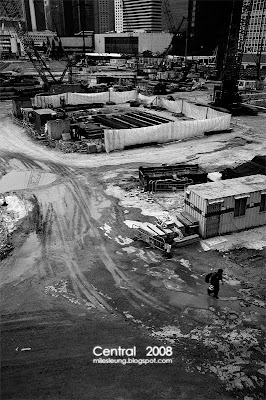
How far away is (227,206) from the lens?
14938 millimetres

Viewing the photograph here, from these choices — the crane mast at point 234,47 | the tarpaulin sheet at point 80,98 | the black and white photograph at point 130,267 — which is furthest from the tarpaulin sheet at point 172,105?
the black and white photograph at point 130,267

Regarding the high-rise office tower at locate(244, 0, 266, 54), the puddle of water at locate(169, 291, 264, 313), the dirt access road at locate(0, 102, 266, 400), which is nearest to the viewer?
the dirt access road at locate(0, 102, 266, 400)

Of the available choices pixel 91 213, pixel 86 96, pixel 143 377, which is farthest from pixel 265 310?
pixel 86 96

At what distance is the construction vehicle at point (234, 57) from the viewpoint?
43.8 meters

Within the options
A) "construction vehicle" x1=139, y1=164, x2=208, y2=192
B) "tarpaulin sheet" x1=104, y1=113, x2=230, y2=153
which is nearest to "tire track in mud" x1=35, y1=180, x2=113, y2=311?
"construction vehicle" x1=139, y1=164, x2=208, y2=192

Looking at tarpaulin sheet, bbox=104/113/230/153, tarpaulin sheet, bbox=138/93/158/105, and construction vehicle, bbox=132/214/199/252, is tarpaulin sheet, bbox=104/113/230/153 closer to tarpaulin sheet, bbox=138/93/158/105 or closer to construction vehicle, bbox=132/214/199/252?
construction vehicle, bbox=132/214/199/252

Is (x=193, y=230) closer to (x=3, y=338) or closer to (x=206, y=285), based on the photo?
(x=206, y=285)

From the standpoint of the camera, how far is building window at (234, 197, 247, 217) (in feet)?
49.6

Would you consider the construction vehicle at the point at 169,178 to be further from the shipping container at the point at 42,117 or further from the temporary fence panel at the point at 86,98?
the temporary fence panel at the point at 86,98

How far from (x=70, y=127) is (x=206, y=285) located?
2355 cm

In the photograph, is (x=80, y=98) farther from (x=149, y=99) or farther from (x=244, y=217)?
(x=244, y=217)

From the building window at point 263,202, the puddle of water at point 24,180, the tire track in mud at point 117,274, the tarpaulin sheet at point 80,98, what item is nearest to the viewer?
the tire track in mud at point 117,274

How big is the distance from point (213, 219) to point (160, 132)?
1681 centimetres

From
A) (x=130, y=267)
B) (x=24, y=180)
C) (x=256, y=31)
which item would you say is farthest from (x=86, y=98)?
(x=256, y=31)
